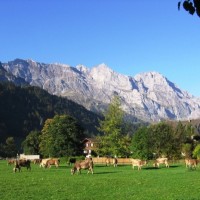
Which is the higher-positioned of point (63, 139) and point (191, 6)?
point (63, 139)

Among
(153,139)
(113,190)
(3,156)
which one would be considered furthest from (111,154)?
(3,156)

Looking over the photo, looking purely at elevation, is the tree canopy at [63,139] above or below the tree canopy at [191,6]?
above

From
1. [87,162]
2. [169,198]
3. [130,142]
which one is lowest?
[169,198]

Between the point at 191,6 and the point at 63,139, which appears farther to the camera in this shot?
the point at 63,139

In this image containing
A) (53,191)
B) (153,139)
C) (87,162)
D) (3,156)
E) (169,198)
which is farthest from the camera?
(3,156)

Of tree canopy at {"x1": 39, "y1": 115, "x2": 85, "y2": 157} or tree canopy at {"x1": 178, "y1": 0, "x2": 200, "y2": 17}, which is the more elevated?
tree canopy at {"x1": 39, "y1": 115, "x2": 85, "y2": 157}

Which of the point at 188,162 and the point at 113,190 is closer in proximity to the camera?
the point at 113,190

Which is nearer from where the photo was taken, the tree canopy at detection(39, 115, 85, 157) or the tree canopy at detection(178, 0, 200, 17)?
the tree canopy at detection(178, 0, 200, 17)

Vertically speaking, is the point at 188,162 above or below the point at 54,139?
below

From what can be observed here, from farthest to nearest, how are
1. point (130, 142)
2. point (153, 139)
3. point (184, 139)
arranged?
point (184, 139)
point (153, 139)
point (130, 142)

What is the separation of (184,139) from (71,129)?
3481cm

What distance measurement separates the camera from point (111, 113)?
88812 millimetres

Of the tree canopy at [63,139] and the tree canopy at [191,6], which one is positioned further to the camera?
the tree canopy at [63,139]

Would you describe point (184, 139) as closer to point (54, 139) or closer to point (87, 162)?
point (54, 139)
